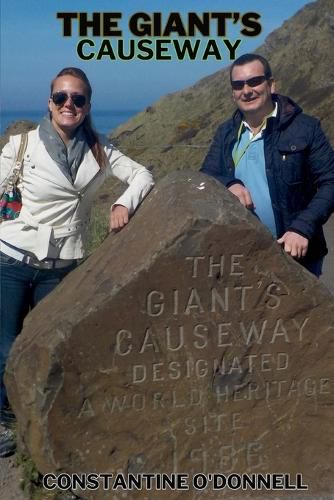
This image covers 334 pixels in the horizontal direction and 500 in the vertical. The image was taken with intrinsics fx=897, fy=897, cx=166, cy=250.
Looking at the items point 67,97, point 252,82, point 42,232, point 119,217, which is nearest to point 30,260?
point 42,232

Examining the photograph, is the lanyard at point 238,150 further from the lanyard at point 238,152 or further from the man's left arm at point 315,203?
the man's left arm at point 315,203

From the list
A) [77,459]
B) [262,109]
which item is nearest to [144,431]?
[77,459]

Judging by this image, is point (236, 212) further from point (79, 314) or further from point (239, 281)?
point (79, 314)

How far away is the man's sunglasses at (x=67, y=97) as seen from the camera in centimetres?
420

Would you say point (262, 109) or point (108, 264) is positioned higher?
point (262, 109)

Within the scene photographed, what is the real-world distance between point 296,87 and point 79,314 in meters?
11.9

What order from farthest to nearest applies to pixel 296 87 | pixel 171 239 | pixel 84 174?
pixel 296 87 < pixel 84 174 < pixel 171 239

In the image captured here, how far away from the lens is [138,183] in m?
4.44

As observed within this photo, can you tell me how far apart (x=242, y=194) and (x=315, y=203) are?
355mm

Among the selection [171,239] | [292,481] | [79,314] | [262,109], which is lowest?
[292,481]

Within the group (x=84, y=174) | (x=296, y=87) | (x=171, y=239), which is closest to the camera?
(x=171, y=239)

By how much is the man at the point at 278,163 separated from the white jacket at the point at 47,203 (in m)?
0.70

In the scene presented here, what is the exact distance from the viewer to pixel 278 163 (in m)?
4.30

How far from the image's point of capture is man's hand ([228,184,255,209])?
14.1 feet
